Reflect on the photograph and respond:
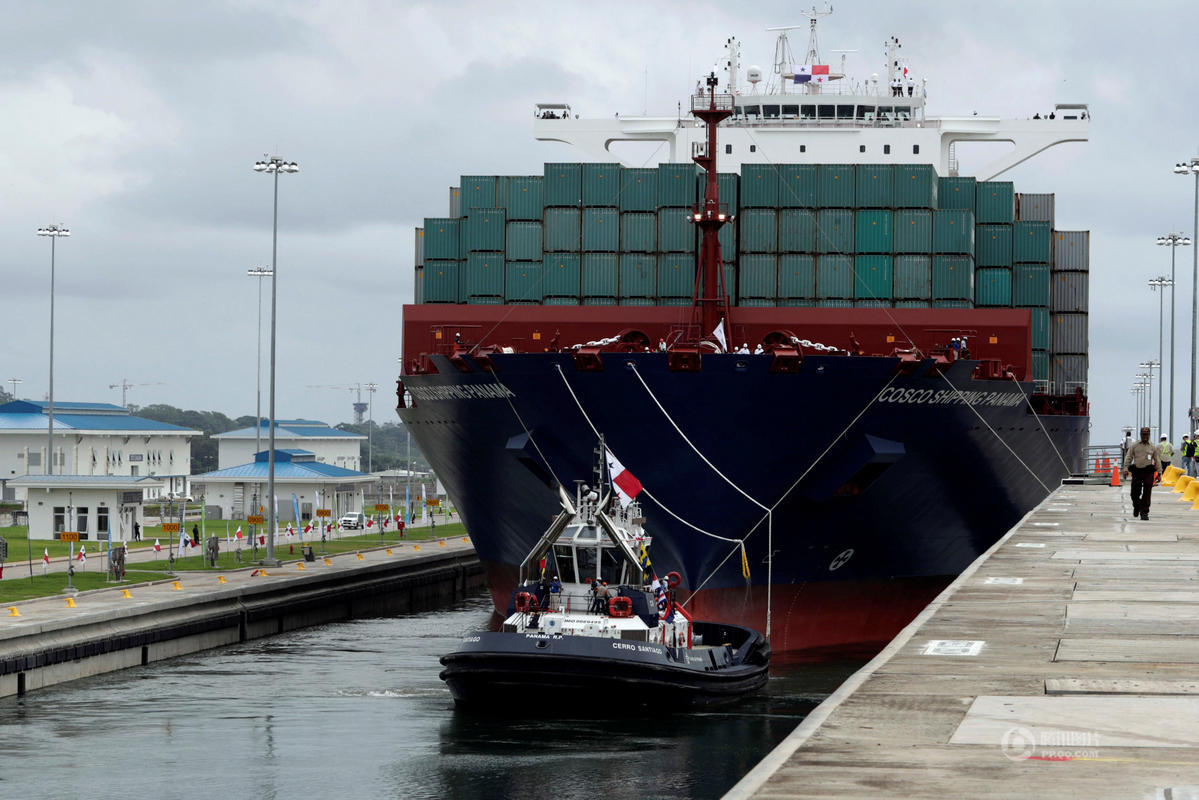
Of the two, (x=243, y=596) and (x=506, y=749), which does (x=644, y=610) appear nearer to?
(x=506, y=749)

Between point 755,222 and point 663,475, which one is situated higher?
point 755,222

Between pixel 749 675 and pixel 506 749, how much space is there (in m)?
5.94

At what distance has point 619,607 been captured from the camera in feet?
96.1

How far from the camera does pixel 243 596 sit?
44.5 metres

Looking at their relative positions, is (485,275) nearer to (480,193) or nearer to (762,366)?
(480,193)

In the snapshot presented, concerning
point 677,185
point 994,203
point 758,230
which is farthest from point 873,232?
point 677,185

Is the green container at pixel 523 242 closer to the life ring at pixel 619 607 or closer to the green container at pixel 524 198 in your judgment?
the green container at pixel 524 198

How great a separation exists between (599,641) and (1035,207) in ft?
92.4

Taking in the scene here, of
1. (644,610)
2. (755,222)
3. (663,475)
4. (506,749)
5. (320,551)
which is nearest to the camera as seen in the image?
(506,749)

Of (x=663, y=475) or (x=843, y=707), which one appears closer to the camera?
(x=843, y=707)

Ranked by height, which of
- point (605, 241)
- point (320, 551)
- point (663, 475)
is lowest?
point (320, 551)

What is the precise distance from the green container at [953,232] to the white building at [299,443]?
10045cm

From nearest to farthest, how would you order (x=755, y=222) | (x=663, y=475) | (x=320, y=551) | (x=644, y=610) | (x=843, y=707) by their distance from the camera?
(x=843, y=707) → (x=644, y=610) → (x=663, y=475) → (x=755, y=222) → (x=320, y=551)

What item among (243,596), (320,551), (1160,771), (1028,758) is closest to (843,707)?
(1028,758)
